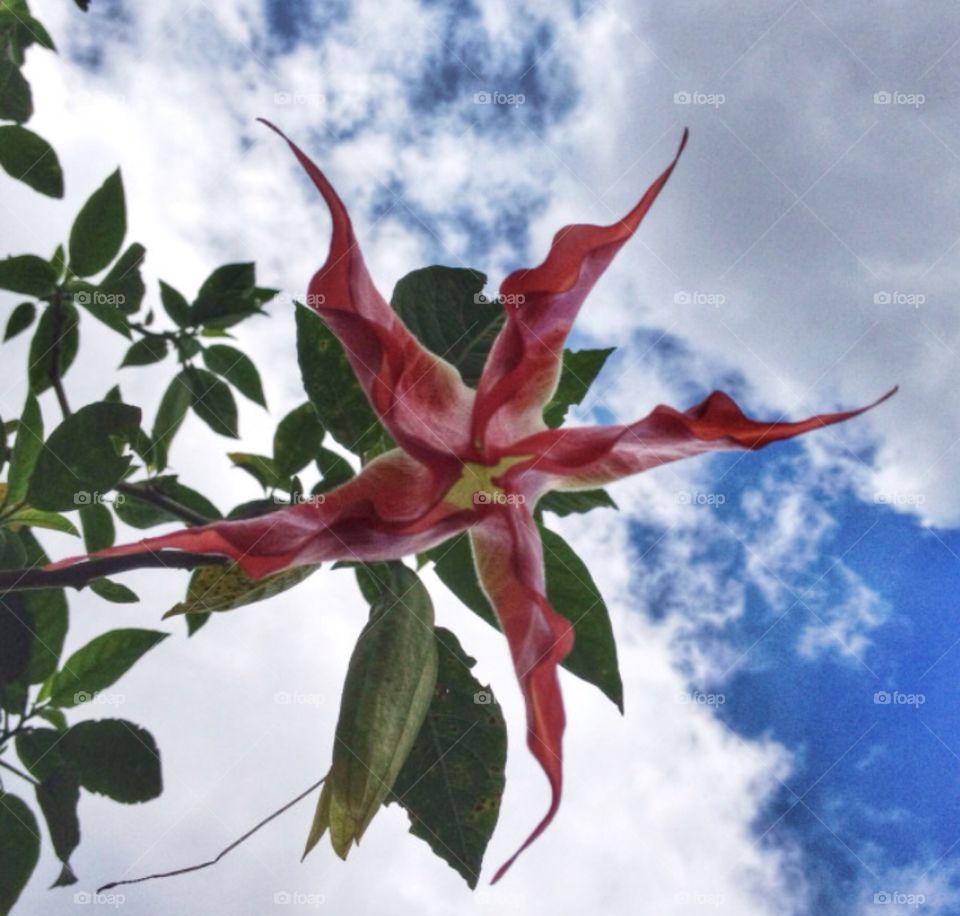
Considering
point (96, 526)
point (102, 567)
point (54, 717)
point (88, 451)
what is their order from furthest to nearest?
point (96, 526)
point (54, 717)
point (88, 451)
point (102, 567)

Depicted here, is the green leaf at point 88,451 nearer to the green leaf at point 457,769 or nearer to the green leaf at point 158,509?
the green leaf at point 158,509

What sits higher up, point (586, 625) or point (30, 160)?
point (30, 160)

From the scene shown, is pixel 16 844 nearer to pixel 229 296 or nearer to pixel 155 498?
pixel 155 498

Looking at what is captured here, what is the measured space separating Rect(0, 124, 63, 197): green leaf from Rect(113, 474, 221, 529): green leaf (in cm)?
29

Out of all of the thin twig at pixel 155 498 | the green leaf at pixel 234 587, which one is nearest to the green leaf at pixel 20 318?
the thin twig at pixel 155 498

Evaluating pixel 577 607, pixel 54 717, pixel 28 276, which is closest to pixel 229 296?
pixel 28 276

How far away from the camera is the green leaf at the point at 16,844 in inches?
26.8

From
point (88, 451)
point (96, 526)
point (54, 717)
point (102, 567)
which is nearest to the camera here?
point (102, 567)

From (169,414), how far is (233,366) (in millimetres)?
79

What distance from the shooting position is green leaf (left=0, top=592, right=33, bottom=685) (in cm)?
69

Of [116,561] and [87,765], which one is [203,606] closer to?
[116,561]

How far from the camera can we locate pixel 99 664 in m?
0.75

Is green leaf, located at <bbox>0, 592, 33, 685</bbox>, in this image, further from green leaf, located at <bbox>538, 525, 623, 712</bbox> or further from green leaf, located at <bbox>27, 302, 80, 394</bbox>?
green leaf, located at <bbox>538, 525, 623, 712</bbox>

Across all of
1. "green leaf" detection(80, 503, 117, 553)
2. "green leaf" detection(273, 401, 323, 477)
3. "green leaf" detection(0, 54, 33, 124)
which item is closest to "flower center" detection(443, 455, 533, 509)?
"green leaf" detection(273, 401, 323, 477)
